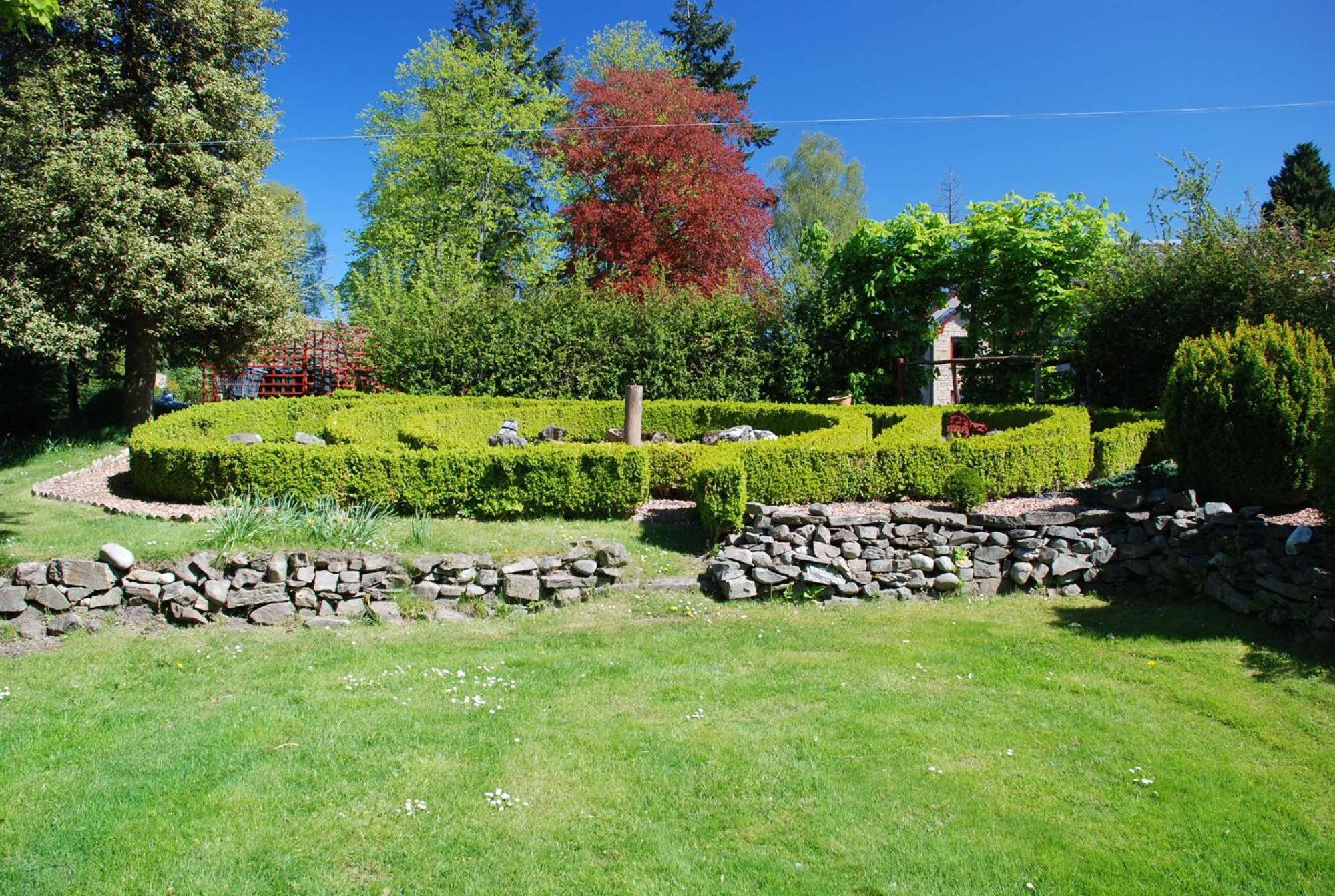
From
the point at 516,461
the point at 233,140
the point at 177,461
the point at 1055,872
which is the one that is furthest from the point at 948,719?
the point at 233,140

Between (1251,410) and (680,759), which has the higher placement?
(1251,410)

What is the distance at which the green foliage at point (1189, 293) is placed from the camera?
10.3 meters

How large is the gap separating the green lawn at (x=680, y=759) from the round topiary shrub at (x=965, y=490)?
1.57 meters

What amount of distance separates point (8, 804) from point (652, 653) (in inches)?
→ 132

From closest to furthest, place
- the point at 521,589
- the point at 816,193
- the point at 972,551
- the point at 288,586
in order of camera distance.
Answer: the point at 288,586
the point at 521,589
the point at 972,551
the point at 816,193

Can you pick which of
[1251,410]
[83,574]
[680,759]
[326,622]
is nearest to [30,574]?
[83,574]

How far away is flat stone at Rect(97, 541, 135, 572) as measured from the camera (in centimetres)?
588

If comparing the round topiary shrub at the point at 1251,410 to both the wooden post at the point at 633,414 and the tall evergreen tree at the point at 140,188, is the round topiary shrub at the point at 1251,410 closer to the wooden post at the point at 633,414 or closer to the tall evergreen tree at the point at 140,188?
the wooden post at the point at 633,414

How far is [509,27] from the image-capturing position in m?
27.8

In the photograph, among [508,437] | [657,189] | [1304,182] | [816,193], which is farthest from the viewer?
[816,193]

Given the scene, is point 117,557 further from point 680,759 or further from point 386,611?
point 680,759

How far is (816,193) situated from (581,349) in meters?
22.0

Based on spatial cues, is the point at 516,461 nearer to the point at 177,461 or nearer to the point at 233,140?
the point at 177,461

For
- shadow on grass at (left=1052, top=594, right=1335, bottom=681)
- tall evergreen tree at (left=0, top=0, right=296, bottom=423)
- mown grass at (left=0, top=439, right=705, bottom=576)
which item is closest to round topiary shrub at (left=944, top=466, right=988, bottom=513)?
shadow on grass at (left=1052, top=594, right=1335, bottom=681)
